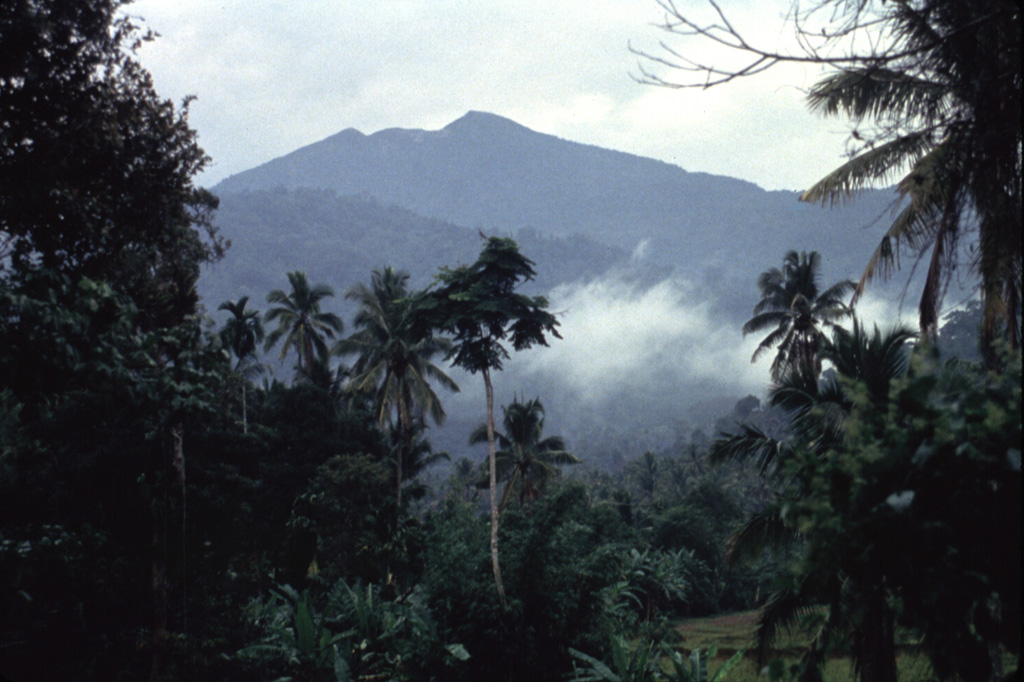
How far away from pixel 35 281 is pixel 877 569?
7.66 metres

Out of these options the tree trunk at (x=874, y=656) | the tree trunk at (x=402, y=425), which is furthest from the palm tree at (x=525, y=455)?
the tree trunk at (x=874, y=656)

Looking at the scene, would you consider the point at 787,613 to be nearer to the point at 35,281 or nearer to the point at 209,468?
the point at 35,281

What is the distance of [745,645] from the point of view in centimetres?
2752

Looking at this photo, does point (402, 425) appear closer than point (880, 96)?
No

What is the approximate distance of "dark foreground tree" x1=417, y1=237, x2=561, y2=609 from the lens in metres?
17.4

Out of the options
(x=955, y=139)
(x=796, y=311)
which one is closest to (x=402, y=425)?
(x=796, y=311)

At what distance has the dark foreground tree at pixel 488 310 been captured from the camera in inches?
686

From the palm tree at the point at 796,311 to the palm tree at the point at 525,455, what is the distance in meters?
11.1

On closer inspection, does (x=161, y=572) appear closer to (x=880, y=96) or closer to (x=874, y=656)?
(x=874, y=656)

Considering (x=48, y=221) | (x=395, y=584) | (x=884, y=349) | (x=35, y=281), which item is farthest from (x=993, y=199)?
(x=395, y=584)

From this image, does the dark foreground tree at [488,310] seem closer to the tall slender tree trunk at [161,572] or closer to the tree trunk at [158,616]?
the tall slender tree trunk at [161,572]

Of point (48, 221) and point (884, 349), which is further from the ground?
point (48, 221)

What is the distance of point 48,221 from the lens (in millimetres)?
8445

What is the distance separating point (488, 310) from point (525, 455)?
19.5 metres
